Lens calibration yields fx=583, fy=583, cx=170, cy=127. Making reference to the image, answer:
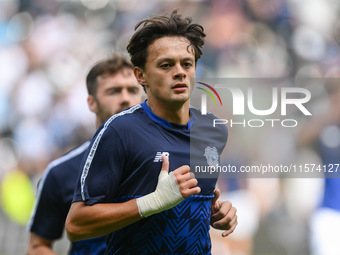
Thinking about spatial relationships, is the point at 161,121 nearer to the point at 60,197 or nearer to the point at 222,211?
the point at 222,211

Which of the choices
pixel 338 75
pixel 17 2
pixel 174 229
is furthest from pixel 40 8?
pixel 174 229

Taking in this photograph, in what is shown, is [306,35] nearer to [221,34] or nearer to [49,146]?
[221,34]

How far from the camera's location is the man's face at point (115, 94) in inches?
172

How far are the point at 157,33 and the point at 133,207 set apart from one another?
0.97 metres

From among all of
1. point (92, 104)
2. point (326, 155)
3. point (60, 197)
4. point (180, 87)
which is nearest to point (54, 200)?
point (60, 197)

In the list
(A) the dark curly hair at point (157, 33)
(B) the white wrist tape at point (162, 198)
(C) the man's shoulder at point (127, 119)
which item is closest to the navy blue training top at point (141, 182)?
(C) the man's shoulder at point (127, 119)

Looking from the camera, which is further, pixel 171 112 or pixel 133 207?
pixel 171 112

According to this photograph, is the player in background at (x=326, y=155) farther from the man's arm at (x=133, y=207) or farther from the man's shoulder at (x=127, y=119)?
the man's arm at (x=133, y=207)

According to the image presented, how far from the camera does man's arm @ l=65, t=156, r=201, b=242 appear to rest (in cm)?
266

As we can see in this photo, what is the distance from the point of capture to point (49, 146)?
30.3ft

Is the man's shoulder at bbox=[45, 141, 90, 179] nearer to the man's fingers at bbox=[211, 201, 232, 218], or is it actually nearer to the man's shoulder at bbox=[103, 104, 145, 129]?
the man's shoulder at bbox=[103, 104, 145, 129]

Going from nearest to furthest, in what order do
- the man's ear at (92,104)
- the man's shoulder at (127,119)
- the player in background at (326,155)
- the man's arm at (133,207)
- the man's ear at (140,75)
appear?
the man's arm at (133,207)
the man's shoulder at (127,119)
the man's ear at (140,75)
the man's ear at (92,104)
the player in background at (326,155)

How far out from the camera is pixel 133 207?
8.87ft

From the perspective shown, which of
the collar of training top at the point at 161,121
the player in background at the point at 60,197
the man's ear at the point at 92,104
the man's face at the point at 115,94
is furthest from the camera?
the man's ear at the point at 92,104
